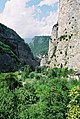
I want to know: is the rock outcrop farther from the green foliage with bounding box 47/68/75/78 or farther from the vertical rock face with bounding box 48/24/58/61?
the green foliage with bounding box 47/68/75/78

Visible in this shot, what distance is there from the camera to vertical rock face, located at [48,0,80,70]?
11500 cm

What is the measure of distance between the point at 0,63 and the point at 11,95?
73.5m

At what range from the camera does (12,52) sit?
15525 centimetres

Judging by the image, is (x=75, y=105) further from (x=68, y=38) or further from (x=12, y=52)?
(x=12, y=52)

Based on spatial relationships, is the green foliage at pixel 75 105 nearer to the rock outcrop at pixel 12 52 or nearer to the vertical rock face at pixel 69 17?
the vertical rock face at pixel 69 17

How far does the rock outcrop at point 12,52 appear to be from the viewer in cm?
13491

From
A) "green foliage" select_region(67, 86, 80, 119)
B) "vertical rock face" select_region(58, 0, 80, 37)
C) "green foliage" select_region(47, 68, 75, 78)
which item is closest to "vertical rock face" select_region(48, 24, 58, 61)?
"vertical rock face" select_region(58, 0, 80, 37)

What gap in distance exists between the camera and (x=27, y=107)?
53.1 metres

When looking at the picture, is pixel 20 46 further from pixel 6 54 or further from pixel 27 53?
pixel 6 54

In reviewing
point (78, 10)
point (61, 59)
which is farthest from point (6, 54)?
point (78, 10)

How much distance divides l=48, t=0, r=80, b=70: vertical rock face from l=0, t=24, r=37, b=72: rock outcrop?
2023 cm

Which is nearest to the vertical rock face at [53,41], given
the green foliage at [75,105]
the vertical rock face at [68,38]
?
the vertical rock face at [68,38]

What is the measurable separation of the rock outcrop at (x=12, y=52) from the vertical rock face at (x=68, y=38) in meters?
20.2

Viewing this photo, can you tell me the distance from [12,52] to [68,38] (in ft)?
141
